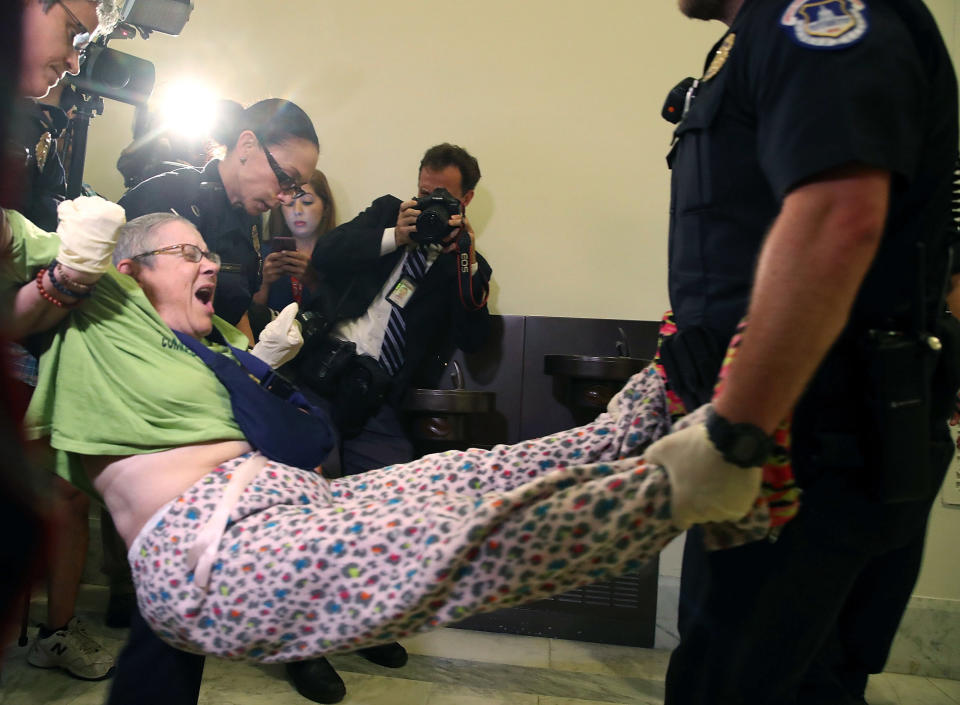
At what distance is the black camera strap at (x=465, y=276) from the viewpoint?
86.5 inches

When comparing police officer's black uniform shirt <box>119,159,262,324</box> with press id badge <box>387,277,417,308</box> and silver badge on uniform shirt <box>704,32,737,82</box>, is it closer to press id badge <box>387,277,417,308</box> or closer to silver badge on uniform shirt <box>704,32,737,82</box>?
press id badge <box>387,277,417,308</box>

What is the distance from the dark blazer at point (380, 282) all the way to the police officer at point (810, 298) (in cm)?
130

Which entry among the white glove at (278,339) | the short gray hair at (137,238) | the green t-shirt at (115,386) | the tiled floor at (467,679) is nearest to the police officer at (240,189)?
the white glove at (278,339)

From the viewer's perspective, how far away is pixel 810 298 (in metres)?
0.70

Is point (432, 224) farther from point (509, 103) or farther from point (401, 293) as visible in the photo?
point (509, 103)

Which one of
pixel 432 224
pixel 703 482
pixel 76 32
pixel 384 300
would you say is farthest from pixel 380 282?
A: pixel 703 482

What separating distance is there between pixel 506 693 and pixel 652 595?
2.30 feet

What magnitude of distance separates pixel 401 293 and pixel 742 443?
1.61m

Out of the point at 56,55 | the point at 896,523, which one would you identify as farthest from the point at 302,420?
the point at 896,523

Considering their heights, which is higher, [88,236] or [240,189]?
[240,189]

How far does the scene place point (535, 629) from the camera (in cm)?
237

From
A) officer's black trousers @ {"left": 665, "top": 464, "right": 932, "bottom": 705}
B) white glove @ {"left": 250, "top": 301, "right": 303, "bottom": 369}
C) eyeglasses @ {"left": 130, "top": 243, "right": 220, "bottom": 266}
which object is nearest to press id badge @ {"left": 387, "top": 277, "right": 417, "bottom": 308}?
white glove @ {"left": 250, "top": 301, "right": 303, "bottom": 369}

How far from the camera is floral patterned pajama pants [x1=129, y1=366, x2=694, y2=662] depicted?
2.69 ft

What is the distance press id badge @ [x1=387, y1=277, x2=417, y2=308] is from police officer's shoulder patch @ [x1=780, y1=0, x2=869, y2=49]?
1.56 meters
